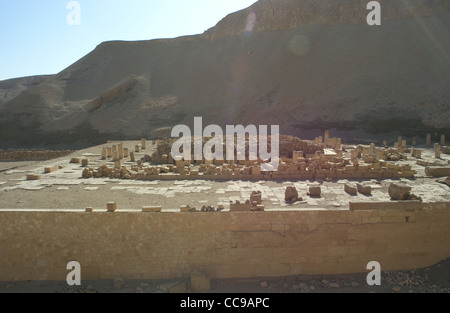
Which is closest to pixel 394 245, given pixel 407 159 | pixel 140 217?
pixel 140 217

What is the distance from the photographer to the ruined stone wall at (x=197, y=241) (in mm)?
7406

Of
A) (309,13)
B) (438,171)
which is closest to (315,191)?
(438,171)

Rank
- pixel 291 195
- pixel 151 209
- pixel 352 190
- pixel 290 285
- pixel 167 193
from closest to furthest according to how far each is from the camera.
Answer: pixel 290 285
pixel 151 209
pixel 291 195
pixel 352 190
pixel 167 193

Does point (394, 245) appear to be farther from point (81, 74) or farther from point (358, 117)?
point (81, 74)

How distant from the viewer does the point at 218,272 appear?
7438 mm

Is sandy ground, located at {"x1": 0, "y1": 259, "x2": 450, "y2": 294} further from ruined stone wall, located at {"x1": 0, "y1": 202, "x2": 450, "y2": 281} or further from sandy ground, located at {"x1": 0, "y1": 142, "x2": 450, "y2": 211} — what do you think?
sandy ground, located at {"x1": 0, "y1": 142, "x2": 450, "y2": 211}

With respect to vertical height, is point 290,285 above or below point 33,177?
below

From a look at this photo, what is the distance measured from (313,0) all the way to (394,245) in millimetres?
35611

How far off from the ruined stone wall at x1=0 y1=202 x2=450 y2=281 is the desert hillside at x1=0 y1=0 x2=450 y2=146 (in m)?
17.8

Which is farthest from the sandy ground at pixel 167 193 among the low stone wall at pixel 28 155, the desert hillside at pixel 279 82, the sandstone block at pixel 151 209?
the desert hillside at pixel 279 82

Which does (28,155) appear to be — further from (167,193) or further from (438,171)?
(438,171)

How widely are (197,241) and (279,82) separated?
82.7 feet

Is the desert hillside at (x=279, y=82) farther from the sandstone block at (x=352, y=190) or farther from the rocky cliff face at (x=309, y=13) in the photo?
the sandstone block at (x=352, y=190)

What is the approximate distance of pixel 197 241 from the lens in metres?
7.43
